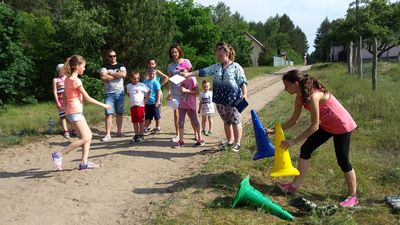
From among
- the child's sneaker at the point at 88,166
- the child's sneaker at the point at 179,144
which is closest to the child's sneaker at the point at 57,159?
the child's sneaker at the point at 88,166

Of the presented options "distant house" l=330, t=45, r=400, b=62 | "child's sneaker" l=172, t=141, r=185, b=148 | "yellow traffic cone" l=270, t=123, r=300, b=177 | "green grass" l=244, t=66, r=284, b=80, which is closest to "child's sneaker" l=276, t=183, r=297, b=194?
"yellow traffic cone" l=270, t=123, r=300, b=177

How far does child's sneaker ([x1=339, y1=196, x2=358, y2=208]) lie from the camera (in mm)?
5184

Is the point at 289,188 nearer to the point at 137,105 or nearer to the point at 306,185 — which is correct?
the point at 306,185

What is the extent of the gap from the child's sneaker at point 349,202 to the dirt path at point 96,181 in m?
2.19

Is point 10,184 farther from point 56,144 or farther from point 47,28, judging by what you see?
point 47,28

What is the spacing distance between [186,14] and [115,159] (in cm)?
3667

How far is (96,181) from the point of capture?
20.6 feet

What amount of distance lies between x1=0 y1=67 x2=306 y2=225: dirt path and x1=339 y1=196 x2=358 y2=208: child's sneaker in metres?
2.19

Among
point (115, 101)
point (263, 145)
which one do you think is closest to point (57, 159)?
point (115, 101)

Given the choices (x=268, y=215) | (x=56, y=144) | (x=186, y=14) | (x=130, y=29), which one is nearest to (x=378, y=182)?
(x=268, y=215)

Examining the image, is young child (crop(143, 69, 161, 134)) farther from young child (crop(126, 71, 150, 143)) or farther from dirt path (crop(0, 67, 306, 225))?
dirt path (crop(0, 67, 306, 225))

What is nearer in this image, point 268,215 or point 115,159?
point 268,215

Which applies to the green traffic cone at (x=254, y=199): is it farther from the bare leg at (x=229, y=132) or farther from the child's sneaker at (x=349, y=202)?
the bare leg at (x=229, y=132)

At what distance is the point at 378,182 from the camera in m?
6.12
